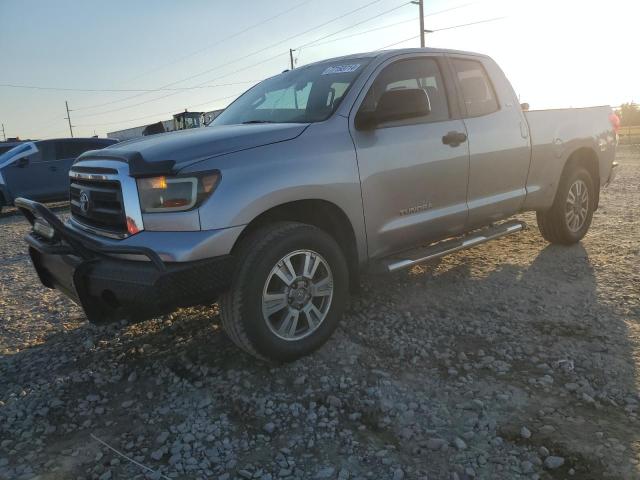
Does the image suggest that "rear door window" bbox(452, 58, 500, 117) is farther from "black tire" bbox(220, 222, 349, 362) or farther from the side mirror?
"black tire" bbox(220, 222, 349, 362)

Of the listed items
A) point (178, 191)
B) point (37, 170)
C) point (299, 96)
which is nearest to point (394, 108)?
point (299, 96)

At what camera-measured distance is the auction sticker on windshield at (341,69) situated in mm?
3679

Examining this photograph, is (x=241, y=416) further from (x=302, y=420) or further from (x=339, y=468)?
(x=339, y=468)

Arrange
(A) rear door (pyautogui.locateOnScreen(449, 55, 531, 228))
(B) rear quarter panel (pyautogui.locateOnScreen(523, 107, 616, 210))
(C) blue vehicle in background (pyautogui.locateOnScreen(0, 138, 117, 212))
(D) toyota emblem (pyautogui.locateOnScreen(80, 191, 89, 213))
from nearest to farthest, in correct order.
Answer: (D) toyota emblem (pyautogui.locateOnScreen(80, 191, 89, 213)), (A) rear door (pyautogui.locateOnScreen(449, 55, 531, 228)), (B) rear quarter panel (pyautogui.locateOnScreen(523, 107, 616, 210)), (C) blue vehicle in background (pyautogui.locateOnScreen(0, 138, 117, 212))

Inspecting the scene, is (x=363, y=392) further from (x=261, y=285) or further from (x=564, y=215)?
(x=564, y=215)

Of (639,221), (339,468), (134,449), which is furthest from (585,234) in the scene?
(134,449)

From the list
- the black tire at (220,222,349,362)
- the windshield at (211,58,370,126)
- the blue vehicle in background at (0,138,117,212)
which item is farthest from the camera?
the blue vehicle in background at (0,138,117,212)

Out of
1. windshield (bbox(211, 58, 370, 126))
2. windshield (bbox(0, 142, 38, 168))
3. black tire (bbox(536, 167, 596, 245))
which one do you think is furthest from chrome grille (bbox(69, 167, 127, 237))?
windshield (bbox(0, 142, 38, 168))

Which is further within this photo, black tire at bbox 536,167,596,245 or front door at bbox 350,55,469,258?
black tire at bbox 536,167,596,245

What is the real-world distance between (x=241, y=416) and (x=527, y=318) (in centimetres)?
222

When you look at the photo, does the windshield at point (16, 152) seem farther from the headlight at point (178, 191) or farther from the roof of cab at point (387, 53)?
the headlight at point (178, 191)

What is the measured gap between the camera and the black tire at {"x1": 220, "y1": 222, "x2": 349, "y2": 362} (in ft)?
9.14

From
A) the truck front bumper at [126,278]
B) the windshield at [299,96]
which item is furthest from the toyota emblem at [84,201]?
the windshield at [299,96]

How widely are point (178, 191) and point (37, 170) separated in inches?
428
